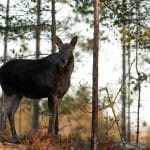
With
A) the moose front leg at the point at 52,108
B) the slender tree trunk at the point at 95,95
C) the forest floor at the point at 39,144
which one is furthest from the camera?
the slender tree trunk at the point at 95,95

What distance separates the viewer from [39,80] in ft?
54.9

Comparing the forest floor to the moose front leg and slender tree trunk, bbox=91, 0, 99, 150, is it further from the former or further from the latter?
slender tree trunk, bbox=91, 0, 99, 150

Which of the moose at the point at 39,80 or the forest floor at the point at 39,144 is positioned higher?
the moose at the point at 39,80

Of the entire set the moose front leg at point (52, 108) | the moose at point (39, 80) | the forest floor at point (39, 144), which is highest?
the moose at point (39, 80)

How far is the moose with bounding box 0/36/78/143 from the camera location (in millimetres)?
16594

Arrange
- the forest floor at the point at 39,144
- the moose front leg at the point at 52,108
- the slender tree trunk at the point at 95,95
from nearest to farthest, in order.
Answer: the forest floor at the point at 39,144 → the moose front leg at the point at 52,108 → the slender tree trunk at the point at 95,95

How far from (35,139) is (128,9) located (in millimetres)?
9698

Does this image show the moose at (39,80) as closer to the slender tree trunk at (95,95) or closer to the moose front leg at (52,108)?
the moose front leg at (52,108)

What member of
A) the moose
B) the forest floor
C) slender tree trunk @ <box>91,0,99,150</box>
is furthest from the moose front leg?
slender tree trunk @ <box>91,0,99,150</box>

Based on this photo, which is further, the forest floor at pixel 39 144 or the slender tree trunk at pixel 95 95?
the slender tree trunk at pixel 95 95

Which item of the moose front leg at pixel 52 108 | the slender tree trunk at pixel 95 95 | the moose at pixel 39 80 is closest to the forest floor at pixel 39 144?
the moose front leg at pixel 52 108

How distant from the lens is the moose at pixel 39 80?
16.6 meters

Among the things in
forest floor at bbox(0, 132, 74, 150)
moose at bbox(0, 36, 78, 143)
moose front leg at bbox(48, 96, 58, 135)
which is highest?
moose at bbox(0, 36, 78, 143)

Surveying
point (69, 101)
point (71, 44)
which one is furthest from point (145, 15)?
point (69, 101)
